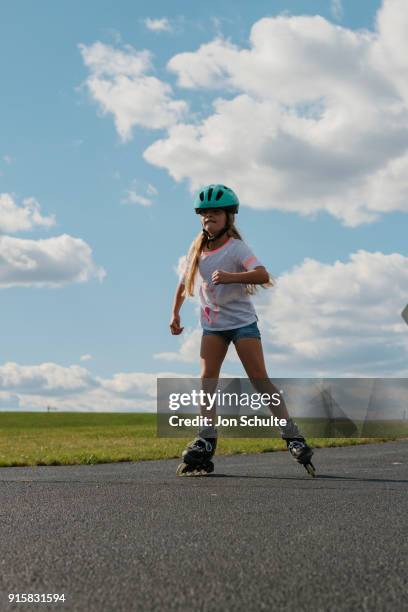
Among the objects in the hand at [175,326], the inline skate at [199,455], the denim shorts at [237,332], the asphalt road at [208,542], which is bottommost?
the asphalt road at [208,542]

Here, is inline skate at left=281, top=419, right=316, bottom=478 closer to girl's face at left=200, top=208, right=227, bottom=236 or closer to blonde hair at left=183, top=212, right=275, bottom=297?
blonde hair at left=183, top=212, right=275, bottom=297

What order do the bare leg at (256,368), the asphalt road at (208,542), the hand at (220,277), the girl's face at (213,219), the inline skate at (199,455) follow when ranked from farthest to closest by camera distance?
the girl's face at (213,219)
the bare leg at (256,368)
the inline skate at (199,455)
the hand at (220,277)
the asphalt road at (208,542)

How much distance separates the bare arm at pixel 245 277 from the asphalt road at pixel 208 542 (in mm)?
1532

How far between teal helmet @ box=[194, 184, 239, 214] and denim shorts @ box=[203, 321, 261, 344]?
1.01 m

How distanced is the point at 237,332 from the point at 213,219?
3.20 feet

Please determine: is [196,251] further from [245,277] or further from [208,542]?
[208,542]

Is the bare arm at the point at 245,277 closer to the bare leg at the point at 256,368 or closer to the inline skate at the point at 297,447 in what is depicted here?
the bare leg at the point at 256,368

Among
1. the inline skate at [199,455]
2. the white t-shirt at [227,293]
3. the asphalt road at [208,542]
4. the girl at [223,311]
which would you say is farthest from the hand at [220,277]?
the asphalt road at [208,542]

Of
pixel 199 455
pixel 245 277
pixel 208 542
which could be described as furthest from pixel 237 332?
pixel 208 542

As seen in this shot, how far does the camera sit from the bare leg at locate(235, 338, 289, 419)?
269 inches

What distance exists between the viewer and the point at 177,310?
24.1ft

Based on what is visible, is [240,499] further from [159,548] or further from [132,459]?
[132,459]

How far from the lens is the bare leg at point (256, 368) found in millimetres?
6824

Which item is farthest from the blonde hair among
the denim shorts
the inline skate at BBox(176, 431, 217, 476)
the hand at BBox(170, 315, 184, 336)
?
the inline skate at BBox(176, 431, 217, 476)
